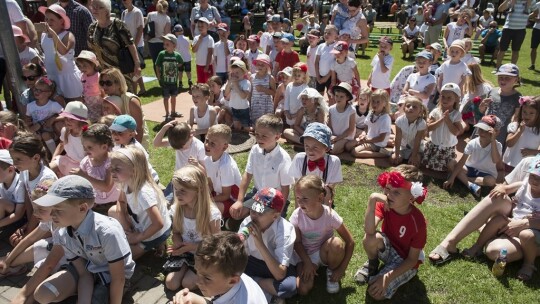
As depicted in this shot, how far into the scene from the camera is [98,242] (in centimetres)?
298

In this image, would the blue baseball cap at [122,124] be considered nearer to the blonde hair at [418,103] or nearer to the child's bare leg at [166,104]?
the child's bare leg at [166,104]

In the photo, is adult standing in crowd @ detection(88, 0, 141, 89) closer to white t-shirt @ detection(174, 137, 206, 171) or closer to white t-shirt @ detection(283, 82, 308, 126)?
white t-shirt @ detection(283, 82, 308, 126)

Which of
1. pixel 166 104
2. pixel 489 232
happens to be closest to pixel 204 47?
pixel 166 104

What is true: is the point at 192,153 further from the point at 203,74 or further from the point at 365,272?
the point at 203,74

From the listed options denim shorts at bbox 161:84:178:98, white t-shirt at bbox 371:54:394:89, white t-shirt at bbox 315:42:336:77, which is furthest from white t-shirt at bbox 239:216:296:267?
white t-shirt at bbox 371:54:394:89

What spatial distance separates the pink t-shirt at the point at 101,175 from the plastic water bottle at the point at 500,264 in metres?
3.64

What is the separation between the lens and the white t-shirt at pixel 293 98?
22.3ft

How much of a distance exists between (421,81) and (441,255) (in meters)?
3.92

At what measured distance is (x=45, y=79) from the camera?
545 cm

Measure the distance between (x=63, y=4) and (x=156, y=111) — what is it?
2.44m

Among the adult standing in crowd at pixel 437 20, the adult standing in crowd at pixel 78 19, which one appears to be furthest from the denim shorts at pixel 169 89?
the adult standing in crowd at pixel 437 20

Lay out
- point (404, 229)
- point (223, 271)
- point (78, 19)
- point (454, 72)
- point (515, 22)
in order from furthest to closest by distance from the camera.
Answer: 1. point (515, 22)
2. point (454, 72)
3. point (78, 19)
4. point (404, 229)
5. point (223, 271)

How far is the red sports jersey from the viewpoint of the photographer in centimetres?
328

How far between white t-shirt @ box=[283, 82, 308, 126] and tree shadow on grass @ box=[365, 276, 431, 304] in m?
3.86
